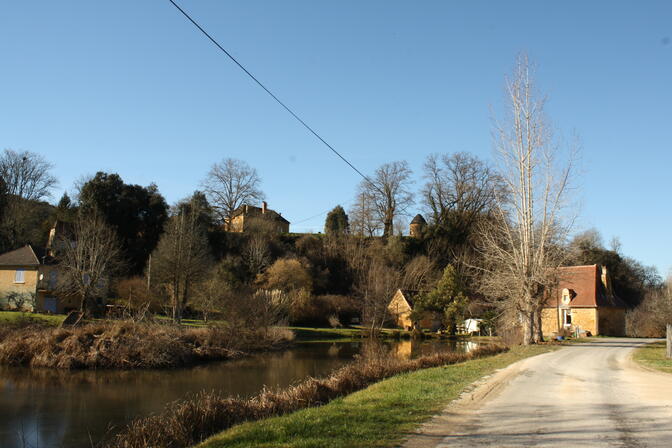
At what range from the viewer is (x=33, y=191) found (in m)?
55.2

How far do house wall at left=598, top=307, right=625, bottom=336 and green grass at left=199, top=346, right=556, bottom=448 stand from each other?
1398 inches

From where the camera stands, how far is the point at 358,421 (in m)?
8.40

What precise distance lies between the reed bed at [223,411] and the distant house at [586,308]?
105 ft

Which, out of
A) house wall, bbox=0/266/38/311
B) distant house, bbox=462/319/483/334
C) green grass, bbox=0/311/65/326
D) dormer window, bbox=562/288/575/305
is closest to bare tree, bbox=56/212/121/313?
green grass, bbox=0/311/65/326

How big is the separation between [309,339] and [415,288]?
657 inches

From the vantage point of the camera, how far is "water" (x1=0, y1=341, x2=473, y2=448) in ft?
41.9

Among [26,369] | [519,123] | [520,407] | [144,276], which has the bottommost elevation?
[26,369]

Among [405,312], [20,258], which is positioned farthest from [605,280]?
[20,258]

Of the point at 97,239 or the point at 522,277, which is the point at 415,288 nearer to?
the point at 522,277

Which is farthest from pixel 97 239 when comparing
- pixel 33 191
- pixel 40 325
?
pixel 33 191

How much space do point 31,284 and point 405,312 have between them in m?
30.3

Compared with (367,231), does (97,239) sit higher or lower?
lower

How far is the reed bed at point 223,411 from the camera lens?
8.84 metres

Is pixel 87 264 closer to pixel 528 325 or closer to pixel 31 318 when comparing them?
pixel 31 318
